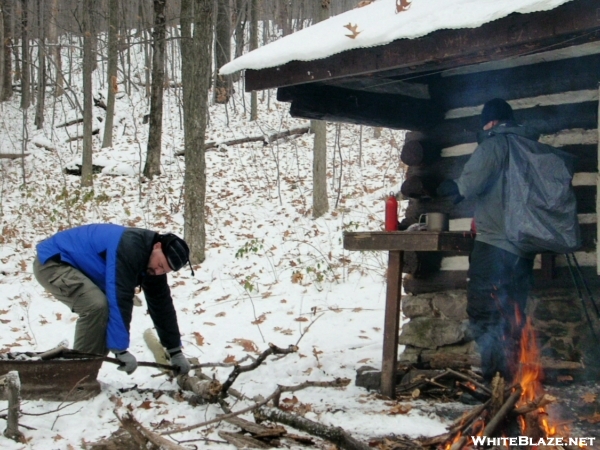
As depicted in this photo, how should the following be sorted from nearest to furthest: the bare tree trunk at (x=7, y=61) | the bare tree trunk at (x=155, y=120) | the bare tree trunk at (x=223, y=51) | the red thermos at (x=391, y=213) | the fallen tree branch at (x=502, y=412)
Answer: the fallen tree branch at (x=502, y=412) < the red thermos at (x=391, y=213) < the bare tree trunk at (x=155, y=120) < the bare tree trunk at (x=7, y=61) < the bare tree trunk at (x=223, y=51)

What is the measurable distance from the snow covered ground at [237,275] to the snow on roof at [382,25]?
2.69 meters

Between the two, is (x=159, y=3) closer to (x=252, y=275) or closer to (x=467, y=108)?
(x=252, y=275)

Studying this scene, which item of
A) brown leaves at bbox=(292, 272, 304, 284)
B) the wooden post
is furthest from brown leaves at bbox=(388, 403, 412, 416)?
brown leaves at bbox=(292, 272, 304, 284)

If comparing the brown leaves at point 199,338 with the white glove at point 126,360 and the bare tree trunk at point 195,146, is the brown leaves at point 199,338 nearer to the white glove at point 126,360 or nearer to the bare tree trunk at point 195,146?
the white glove at point 126,360

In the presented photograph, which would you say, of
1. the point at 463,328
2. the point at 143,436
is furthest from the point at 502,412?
the point at 463,328

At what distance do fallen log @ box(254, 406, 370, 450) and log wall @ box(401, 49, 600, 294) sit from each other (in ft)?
8.61

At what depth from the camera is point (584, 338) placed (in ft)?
17.8

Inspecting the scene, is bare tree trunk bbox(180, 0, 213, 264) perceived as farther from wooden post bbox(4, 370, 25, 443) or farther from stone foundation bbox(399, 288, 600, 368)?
wooden post bbox(4, 370, 25, 443)

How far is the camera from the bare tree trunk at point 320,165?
1191 cm

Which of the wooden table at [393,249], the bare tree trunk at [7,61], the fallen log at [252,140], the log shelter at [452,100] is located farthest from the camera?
the bare tree trunk at [7,61]

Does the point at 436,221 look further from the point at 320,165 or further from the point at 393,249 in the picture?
the point at 320,165

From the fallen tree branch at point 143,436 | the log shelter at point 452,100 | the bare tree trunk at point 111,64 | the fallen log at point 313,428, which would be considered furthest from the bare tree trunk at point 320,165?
the fallen tree branch at point 143,436

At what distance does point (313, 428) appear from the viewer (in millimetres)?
3908

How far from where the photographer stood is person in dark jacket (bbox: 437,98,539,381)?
5000mm
